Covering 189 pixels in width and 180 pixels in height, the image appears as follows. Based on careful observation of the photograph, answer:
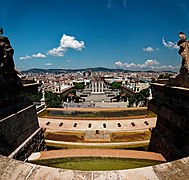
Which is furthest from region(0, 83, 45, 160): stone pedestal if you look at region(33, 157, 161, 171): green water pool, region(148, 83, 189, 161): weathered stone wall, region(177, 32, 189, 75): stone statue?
region(177, 32, 189, 75): stone statue

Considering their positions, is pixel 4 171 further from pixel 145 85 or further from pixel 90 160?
pixel 145 85

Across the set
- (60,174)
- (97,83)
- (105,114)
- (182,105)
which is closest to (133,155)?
(182,105)

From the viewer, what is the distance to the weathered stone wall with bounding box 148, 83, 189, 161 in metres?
4.48

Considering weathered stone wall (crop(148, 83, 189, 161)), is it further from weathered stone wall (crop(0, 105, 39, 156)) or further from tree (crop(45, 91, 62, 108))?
tree (crop(45, 91, 62, 108))

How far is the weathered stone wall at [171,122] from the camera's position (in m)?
4.48

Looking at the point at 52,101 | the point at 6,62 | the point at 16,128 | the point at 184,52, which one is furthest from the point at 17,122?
the point at 52,101

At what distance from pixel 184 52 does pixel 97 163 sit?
406 cm

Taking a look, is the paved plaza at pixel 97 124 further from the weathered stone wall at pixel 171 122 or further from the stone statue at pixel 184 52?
the stone statue at pixel 184 52

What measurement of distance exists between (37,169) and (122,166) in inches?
140

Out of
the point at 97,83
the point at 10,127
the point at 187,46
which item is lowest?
the point at 97,83

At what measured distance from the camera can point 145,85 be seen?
79750 mm

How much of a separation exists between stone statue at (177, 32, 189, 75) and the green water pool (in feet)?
9.07

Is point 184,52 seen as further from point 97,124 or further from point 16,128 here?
point 97,124

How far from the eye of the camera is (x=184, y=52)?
4969 mm
